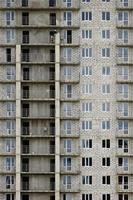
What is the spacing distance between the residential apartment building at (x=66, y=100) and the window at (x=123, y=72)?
115 mm

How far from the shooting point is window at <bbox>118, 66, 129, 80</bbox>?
72300mm


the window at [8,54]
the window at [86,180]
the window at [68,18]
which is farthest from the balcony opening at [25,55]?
the window at [86,180]

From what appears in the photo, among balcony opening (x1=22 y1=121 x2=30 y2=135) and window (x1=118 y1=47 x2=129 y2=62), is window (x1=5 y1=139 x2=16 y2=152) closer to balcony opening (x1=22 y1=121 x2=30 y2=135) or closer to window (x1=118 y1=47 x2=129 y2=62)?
balcony opening (x1=22 y1=121 x2=30 y2=135)

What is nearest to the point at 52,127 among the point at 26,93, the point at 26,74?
the point at 26,93

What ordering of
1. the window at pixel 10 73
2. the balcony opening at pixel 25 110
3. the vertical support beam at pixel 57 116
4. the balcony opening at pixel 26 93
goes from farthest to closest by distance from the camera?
the window at pixel 10 73 → the balcony opening at pixel 26 93 → the balcony opening at pixel 25 110 → the vertical support beam at pixel 57 116

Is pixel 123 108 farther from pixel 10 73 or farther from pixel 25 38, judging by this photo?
pixel 25 38

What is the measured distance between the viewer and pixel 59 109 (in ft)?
234

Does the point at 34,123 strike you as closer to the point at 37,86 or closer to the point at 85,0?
the point at 37,86

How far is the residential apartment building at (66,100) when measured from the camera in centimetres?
7119

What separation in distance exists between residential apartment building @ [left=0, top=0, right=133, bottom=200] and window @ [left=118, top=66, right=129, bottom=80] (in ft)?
0.38

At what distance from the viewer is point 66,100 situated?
71688 millimetres

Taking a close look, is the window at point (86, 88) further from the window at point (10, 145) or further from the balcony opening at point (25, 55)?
the window at point (10, 145)

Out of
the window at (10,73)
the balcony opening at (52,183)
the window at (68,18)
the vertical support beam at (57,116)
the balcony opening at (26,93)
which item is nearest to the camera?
the vertical support beam at (57,116)

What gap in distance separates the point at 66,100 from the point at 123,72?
7.33 metres
